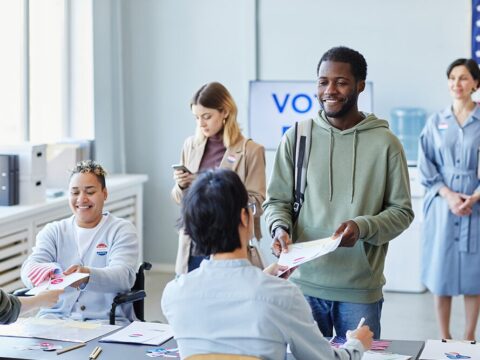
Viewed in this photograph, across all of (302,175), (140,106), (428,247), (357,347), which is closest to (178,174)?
(302,175)

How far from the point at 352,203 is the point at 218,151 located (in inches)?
64.1

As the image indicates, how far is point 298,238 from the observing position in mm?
3266

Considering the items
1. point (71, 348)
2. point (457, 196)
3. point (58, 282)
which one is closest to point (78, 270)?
point (58, 282)

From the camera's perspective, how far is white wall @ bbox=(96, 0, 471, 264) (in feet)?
22.5

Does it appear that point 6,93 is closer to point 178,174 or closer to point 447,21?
point 178,174

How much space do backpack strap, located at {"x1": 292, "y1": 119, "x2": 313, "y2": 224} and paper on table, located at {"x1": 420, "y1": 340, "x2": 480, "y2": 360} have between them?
676mm

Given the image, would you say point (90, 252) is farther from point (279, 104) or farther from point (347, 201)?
point (279, 104)

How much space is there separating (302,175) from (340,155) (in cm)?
16

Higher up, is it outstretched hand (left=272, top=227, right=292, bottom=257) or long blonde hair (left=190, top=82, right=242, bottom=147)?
long blonde hair (left=190, top=82, right=242, bottom=147)

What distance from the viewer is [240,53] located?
7.29 meters

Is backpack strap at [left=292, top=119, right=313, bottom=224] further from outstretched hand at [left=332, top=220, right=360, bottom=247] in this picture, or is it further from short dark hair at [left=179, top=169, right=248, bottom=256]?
short dark hair at [left=179, top=169, right=248, bottom=256]

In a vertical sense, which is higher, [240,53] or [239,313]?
[240,53]

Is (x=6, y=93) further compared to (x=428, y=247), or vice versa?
(x=6, y=93)

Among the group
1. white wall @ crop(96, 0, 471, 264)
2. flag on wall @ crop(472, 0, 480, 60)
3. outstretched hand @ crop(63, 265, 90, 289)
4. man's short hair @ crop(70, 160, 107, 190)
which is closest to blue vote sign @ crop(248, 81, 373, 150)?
white wall @ crop(96, 0, 471, 264)
